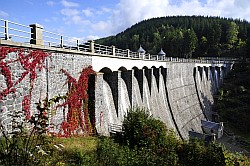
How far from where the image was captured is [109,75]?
26.9 meters

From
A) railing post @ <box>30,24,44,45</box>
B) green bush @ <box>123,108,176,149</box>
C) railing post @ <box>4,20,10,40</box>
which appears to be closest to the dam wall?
railing post @ <box>4,20,10,40</box>

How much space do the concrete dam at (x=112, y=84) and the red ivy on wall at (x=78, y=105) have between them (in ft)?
1.75

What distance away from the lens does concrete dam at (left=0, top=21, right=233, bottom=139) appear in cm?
1297

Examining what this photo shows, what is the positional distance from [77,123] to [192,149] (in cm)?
985

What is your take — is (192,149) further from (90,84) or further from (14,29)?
(14,29)

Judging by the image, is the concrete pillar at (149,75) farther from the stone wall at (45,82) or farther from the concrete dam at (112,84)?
the stone wall at (45,82)

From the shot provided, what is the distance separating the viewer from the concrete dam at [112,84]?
1297cm

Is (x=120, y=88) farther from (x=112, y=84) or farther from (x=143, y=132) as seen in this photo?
(x=143, y=132)

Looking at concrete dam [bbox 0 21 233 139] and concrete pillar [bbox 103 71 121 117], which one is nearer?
concrete dam [bbox 0 21 233 139]

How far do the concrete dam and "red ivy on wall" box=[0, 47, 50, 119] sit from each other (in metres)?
0.05

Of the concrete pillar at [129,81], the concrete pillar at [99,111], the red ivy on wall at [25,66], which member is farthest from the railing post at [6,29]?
the concrete pillar at [129,81]

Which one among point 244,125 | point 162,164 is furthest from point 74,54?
point 244,125

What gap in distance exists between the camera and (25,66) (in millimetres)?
13586

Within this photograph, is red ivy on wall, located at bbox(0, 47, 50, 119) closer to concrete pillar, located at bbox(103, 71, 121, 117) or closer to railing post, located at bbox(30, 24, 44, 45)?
railing post, located at bbox(30, 24, 44, 45)
